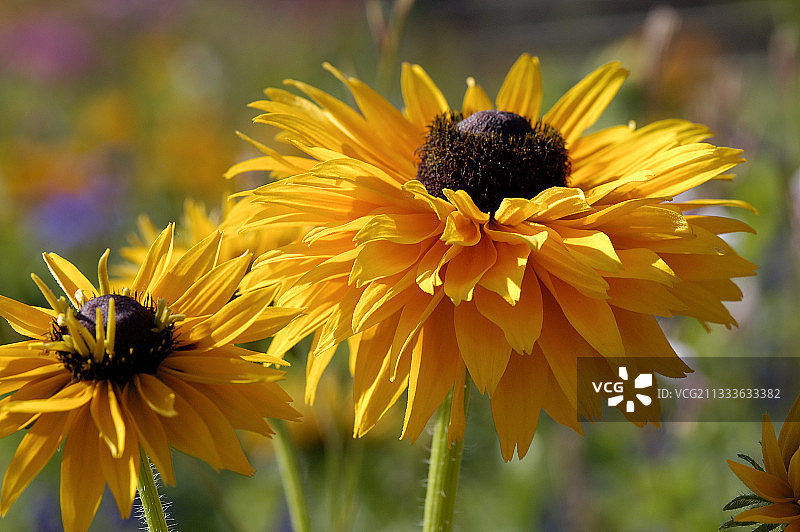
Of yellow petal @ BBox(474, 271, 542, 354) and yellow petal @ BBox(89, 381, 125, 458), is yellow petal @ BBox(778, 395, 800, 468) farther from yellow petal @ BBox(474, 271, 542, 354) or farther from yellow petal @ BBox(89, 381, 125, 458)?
yellow petal @ BBox(89, 381, 125, 458)

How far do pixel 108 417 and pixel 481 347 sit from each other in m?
0.26

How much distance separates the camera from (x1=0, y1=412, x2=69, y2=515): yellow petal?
497 mm

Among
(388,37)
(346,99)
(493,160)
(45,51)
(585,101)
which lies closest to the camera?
(493,160)

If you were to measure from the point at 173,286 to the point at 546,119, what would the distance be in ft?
1.41

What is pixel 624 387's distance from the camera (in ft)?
2.08

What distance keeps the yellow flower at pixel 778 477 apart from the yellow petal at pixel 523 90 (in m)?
0.42

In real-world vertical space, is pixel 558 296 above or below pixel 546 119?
below

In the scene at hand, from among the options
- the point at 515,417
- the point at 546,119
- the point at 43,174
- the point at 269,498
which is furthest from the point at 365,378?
the point at 43,174

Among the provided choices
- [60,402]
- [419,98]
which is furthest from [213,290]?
[419,98]

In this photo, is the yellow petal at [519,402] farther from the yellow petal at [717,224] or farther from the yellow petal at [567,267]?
the yellow petal at [717,224]

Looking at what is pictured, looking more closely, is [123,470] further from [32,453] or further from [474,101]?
[474,101]

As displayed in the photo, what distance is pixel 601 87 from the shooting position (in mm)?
829

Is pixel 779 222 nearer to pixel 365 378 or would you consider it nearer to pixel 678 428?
pixel 678 428

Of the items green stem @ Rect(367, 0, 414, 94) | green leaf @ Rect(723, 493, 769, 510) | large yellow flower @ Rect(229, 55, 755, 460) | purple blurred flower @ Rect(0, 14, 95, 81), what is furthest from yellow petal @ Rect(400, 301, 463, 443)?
Answer: purple blurred flower @ Rect(0, 14, 95, 81)
